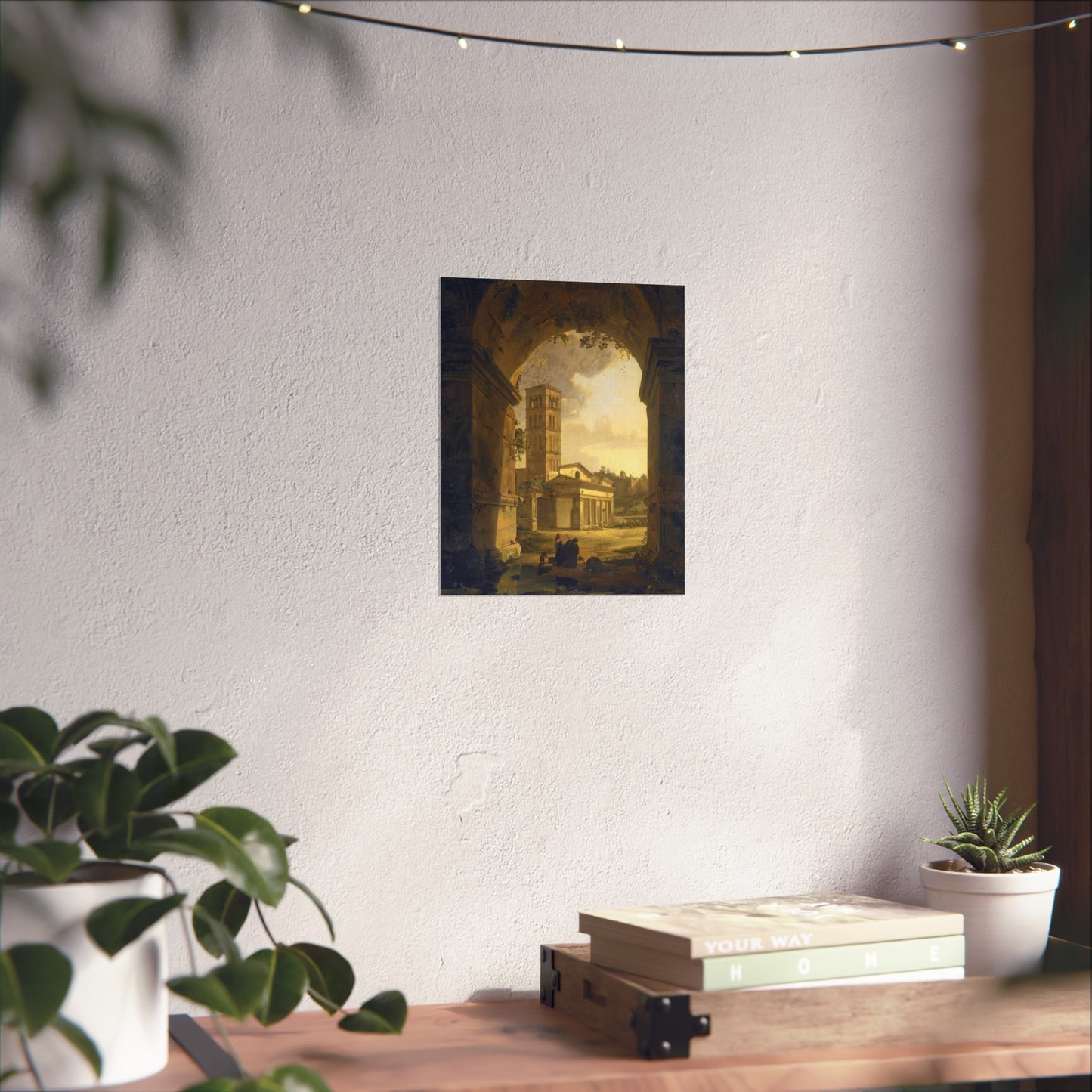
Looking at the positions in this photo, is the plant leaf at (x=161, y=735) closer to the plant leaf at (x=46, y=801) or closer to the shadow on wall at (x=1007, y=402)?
the plant leaf at (x=46, y=801)

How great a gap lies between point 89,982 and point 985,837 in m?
1.02

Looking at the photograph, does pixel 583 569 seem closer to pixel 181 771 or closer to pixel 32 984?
pixel 181 771

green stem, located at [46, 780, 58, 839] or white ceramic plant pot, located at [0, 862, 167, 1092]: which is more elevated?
green stem, located at [46, 780, 58, 839]

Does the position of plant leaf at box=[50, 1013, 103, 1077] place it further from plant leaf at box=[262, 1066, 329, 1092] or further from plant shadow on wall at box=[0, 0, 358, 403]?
plant shadow on wall at box=[0, 0, 358, 403]

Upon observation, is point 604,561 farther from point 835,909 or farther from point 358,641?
point 835,909

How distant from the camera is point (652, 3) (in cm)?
149

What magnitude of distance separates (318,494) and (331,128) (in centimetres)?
44

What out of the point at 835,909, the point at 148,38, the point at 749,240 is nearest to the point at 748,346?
the point at 749,240

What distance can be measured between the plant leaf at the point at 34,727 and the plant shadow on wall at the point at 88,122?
728 millimetres

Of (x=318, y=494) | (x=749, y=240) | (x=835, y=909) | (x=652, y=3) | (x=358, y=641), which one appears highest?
(x=652, y=3)

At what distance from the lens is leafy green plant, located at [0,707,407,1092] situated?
860 mm

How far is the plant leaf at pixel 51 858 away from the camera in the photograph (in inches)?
34.7

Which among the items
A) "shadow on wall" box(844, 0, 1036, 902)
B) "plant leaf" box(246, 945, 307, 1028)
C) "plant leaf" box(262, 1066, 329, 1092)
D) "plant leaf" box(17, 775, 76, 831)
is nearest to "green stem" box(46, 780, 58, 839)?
"plant leaf" box(17, 775, 76, 831)

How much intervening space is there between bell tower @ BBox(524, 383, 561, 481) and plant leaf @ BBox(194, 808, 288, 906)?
1.95 ft
